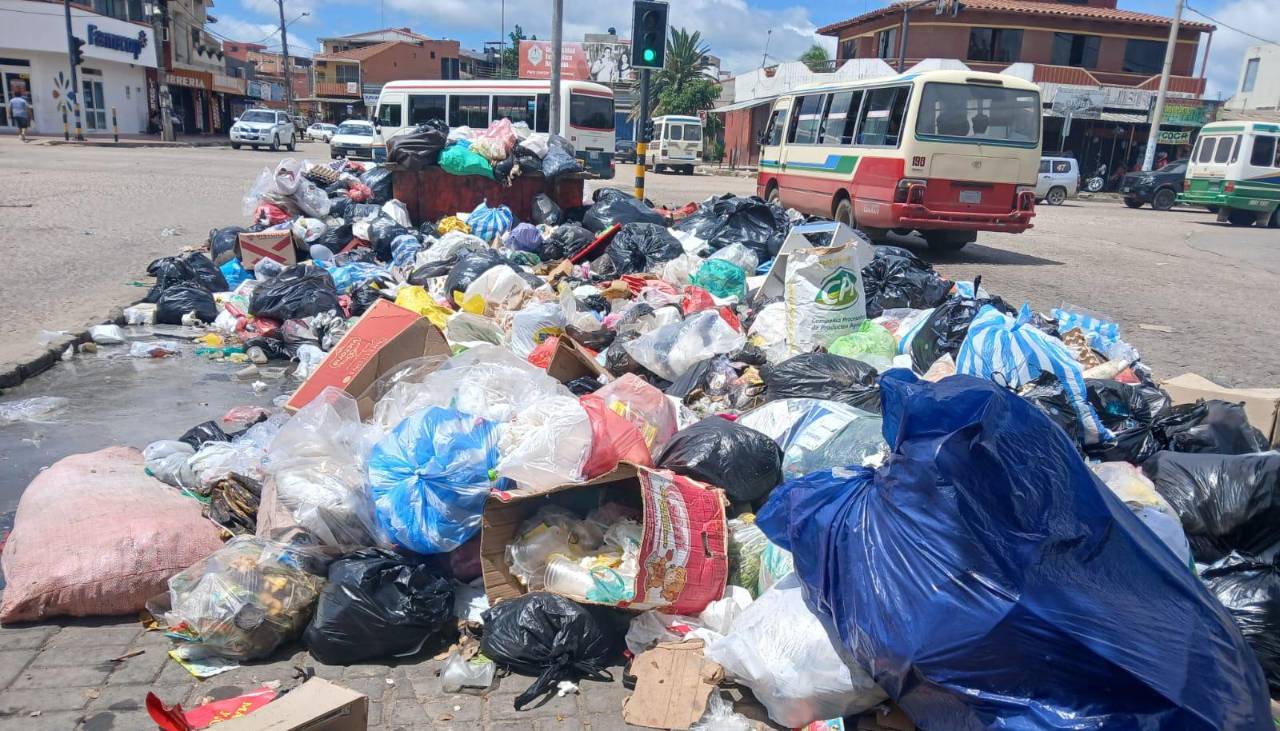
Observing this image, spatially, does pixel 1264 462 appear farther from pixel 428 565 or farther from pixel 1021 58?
pixel 1021 58

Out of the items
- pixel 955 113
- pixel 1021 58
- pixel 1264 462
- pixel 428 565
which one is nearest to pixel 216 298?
pixel 428 565

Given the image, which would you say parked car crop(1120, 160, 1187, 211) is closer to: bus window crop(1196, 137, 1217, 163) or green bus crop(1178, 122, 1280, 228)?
bus window crop(1196, 137, 1217, 163)

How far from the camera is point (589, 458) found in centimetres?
300

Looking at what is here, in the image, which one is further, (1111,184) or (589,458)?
(1111,184)

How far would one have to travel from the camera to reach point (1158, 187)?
23453 millimetres

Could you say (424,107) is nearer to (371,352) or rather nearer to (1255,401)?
(371,352)

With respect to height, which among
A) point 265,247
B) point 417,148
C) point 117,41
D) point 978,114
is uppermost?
point 117,41

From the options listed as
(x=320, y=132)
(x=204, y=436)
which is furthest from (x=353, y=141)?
(x=204, y=436)

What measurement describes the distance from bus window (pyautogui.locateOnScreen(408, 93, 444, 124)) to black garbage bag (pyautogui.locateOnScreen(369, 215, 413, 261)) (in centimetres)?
1334

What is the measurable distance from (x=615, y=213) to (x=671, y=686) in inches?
247

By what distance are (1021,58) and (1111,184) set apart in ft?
19.2

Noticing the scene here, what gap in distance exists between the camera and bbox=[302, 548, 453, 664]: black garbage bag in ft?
8.52

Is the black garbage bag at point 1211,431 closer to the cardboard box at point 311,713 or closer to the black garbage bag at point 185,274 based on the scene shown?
the cardboard box at point 311,713

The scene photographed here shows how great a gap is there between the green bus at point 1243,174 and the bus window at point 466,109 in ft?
54.3
